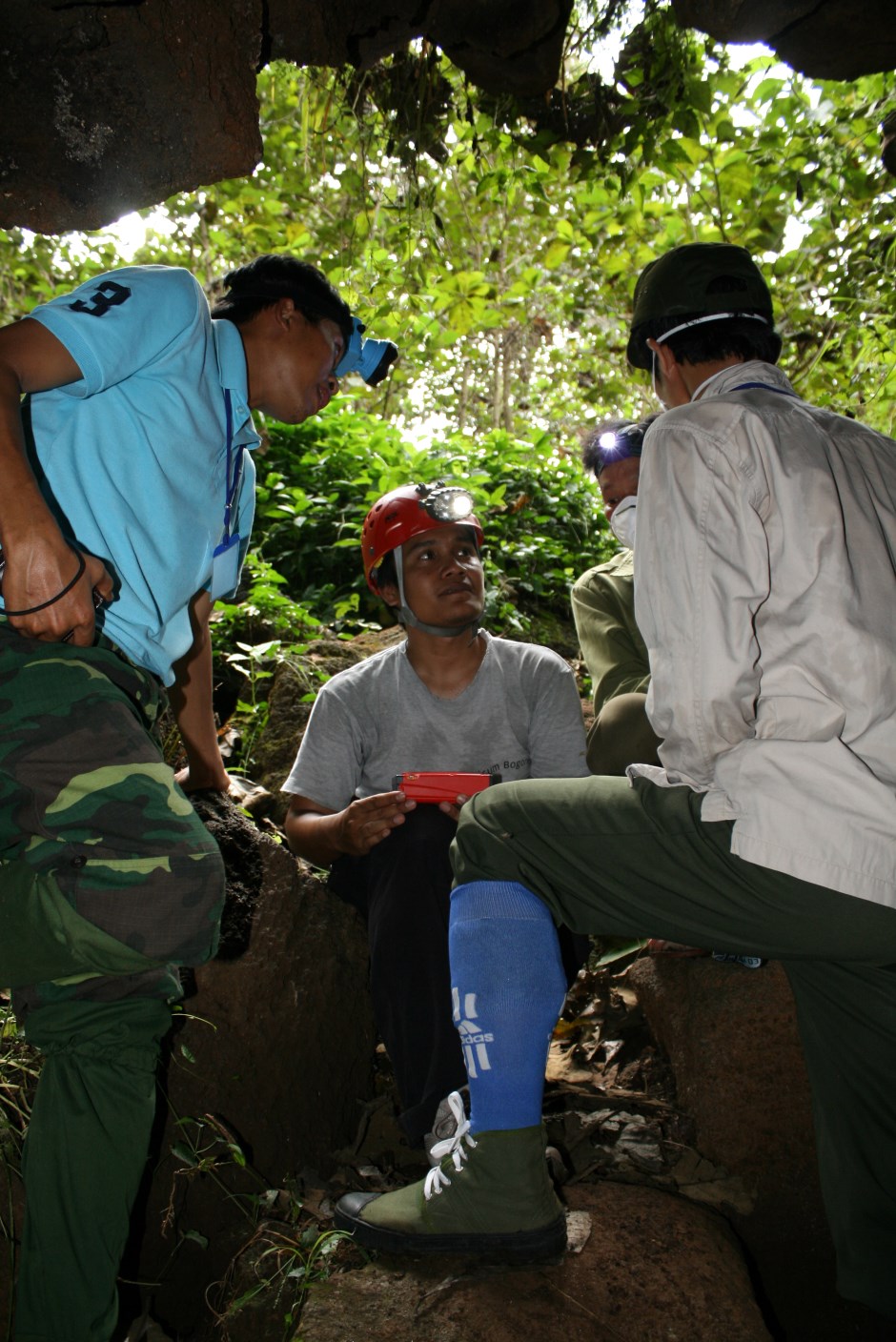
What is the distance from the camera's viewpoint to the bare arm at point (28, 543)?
1730mm

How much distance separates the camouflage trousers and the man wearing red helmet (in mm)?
1067

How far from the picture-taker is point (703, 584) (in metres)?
1.92

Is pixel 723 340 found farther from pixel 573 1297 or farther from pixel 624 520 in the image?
pixel 573 1297

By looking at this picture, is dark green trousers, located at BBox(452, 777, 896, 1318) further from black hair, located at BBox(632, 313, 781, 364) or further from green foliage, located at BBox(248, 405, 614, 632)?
green foliage, located at BBox(248, 405, 614, 632)

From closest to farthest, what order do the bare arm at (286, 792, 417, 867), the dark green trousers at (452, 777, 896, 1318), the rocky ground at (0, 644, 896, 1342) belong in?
the dark green trousers at (452, 777, 896, 1318) < the rocky ground at (0, 644, 896, 1342) < the bare arm at (286, 792, 417, 867)

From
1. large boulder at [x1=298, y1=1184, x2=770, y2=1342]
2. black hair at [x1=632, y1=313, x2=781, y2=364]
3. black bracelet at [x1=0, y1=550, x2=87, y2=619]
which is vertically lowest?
large boulder at [x1=298, y1=1184, x2=770, y2=1342]

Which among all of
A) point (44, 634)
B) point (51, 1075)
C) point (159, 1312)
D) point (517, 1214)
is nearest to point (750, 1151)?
point (517, 1214)

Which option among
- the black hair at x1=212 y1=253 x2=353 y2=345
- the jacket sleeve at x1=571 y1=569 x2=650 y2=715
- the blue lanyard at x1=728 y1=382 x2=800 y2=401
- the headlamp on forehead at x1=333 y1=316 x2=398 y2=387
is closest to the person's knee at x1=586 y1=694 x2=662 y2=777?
the jacket sleeve at x1=571 y1=569 x2=650 y2=715

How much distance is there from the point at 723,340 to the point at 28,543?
180cm

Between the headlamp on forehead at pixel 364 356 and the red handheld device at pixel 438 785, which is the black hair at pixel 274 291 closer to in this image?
the headlamp on forehead at pixel 364 356

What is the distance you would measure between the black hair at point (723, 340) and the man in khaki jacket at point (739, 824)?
0.09 meters

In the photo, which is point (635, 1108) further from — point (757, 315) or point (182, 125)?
point (182, 125)

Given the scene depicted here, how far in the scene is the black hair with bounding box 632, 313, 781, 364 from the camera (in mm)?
2412

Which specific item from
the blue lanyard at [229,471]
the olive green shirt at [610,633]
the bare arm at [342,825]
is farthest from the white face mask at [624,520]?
the blue lanyard at [229,471]
